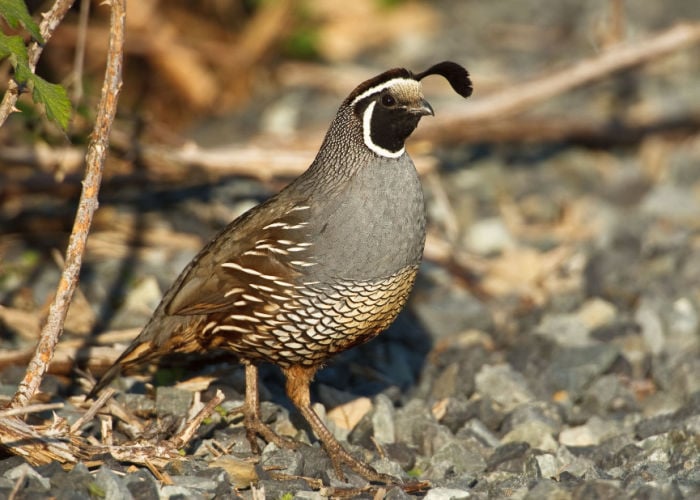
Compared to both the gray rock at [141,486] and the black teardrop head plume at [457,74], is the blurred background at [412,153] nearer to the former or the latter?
the gray rock at [141,486]

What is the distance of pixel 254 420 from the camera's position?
195 inches

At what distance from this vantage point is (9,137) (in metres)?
7.07

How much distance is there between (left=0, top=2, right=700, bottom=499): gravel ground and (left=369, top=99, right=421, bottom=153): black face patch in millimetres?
1309

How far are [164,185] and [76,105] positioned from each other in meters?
1.43

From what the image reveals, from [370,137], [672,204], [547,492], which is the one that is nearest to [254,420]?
[370,137]

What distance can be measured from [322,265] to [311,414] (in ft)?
2.49

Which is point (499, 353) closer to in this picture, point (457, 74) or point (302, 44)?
point (457, 74)

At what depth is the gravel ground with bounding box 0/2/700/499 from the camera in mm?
4418

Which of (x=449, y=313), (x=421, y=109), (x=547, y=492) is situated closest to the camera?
(x=547, y=492)

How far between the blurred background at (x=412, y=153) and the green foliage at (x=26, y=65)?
120 cm

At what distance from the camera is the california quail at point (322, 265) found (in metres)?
4.63

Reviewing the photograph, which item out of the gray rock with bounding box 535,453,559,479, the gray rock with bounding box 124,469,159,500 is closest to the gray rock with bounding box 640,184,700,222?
the gray rock with bounding box 535,453,559,479

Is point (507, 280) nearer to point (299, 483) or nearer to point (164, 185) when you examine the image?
point (164, 185)

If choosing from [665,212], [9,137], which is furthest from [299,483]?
[665,212]
